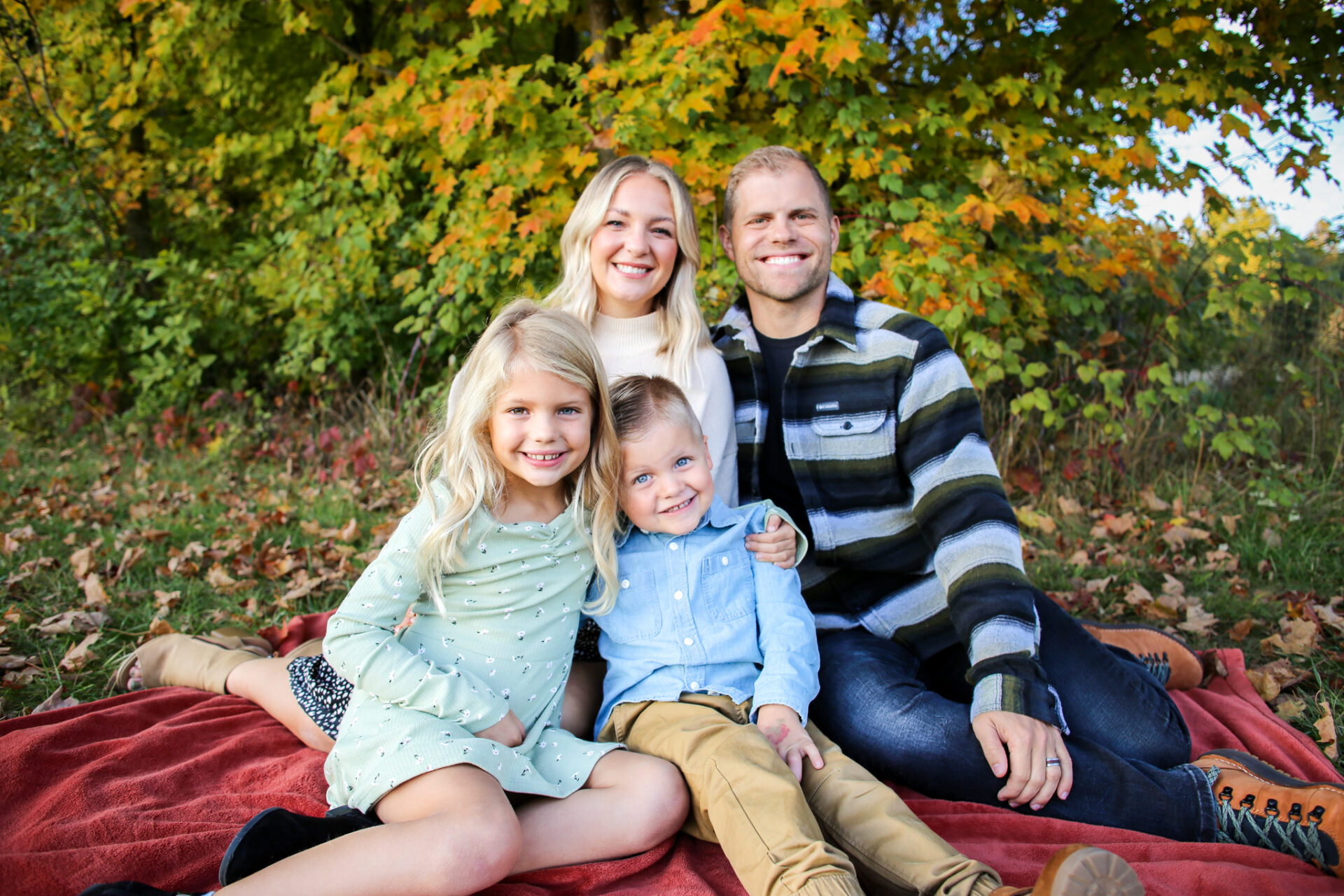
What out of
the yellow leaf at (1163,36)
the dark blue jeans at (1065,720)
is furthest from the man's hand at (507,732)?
the yellow leaf at (1163,36)

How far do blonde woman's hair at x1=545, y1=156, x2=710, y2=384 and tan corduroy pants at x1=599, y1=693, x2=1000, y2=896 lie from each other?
3.82ft

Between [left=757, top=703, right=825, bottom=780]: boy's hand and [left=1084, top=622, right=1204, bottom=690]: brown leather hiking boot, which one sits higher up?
[left=757, top=703, right=825, bottom=780]: boy's hand

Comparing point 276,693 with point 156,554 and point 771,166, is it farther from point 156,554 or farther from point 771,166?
point 771,166

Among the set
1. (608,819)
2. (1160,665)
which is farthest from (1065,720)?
(608,819)

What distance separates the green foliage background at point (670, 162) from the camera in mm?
4238

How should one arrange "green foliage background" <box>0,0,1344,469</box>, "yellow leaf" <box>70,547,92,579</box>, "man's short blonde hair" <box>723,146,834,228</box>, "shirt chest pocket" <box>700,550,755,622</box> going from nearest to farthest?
"shirt chest pocket" <box>700,550,755,622</box>, "man's short blonde hair" <box>723,146,834,228</box>, "yellow leaf" <box>70,547,92,579</box>, "green foliage background" <box>0,0,1344,469</box>

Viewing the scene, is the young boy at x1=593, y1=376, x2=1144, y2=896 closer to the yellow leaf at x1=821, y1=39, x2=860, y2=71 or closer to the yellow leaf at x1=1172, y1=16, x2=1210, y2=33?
the yellow leaf at x1=821, y1=39, x2=860, y2=71

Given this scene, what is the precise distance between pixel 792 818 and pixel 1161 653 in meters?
1.75

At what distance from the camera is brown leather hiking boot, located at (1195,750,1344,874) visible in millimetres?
1873

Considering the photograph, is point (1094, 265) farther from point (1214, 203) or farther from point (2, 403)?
point (2, 403)

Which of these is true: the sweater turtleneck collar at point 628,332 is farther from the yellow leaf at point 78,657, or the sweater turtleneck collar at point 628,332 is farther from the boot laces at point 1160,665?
the yellow leaf at point 78,657

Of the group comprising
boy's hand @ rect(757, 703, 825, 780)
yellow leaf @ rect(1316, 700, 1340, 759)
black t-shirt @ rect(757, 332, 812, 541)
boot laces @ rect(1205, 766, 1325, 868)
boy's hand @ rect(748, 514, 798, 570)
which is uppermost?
black t-shirt @ rect(757, 332, 812, 541)


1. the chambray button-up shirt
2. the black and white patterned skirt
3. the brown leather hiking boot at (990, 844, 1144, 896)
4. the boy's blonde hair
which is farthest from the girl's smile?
the brown leather hiking boot at (990, 844, 1144, 896)

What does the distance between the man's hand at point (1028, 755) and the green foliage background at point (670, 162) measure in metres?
2.39
